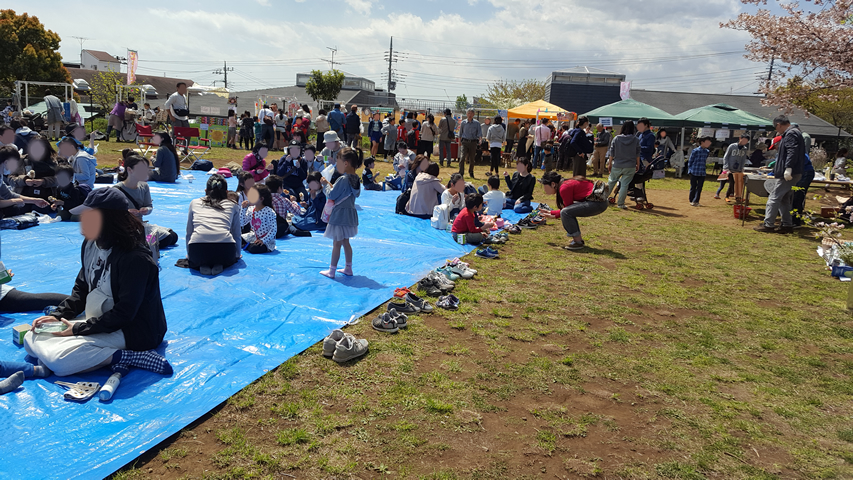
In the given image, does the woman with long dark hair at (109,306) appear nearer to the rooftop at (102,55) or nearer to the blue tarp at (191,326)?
the blue tarp at (191,326)

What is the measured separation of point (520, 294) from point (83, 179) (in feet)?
26.6

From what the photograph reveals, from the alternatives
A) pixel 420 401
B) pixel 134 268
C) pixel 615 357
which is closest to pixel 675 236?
pixel 615 357

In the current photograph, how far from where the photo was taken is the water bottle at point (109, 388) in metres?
3.60

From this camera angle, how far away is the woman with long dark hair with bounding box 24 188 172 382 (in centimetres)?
380

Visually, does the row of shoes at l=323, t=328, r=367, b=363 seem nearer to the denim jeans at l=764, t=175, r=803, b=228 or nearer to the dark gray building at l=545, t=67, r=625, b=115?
the denim jeans at l=764, t=175, r=803, b=228

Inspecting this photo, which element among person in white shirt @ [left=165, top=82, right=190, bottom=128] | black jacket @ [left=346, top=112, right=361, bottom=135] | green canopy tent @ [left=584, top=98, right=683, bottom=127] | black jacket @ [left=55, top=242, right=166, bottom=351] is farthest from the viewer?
green canopy tent @ [left=584, top=98, right=683, bottom=127]

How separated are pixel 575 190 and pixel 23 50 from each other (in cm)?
3823

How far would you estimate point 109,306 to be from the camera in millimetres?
3945

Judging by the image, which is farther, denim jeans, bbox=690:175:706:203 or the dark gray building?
the dark gray building

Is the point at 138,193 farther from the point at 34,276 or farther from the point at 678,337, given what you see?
the point at 678,337

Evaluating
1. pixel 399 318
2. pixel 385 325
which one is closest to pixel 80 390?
pixel 385 325

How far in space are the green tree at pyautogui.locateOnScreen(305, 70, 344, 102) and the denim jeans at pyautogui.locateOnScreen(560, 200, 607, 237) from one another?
4014 centimetres

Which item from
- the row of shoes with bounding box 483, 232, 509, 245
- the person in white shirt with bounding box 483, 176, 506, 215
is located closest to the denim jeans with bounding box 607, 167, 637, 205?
the person in white shirt with bounding box 483, 176, 506, 215

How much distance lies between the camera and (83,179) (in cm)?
949
